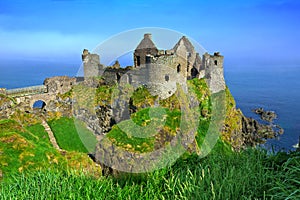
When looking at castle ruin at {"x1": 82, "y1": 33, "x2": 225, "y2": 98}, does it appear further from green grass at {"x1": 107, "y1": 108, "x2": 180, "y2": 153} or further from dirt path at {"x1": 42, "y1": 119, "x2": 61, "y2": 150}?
dirt path at {"x1": 42, "y1": 119, "x2": 61, "y2": 150}

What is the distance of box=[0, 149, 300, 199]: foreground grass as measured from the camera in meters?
8.35

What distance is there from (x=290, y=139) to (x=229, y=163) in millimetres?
55523

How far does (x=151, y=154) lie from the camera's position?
19.0 metres

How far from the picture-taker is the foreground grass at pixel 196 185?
8.35 metres

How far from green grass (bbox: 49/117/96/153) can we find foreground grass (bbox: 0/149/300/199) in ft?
43.1

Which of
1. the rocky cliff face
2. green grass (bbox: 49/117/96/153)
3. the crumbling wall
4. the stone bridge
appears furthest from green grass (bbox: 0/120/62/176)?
the rocky cliff face

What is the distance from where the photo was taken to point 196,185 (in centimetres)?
923

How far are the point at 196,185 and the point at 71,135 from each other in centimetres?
1823

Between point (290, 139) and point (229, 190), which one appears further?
point (290, 139)

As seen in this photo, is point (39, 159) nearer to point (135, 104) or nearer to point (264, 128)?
point (135, 104)

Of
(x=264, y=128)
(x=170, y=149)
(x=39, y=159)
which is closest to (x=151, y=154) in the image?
(x=170, y=149)

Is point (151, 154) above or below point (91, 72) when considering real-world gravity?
below

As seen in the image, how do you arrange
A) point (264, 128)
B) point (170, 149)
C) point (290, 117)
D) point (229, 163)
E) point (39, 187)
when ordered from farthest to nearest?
point (290, 117) < point (264, 128) < point (170, 149) < point (229, 163) < point (39, 187)

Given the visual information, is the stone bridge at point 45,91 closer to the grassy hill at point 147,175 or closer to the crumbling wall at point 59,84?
the crumbling wall at point 59,84
